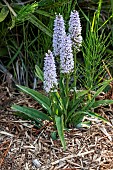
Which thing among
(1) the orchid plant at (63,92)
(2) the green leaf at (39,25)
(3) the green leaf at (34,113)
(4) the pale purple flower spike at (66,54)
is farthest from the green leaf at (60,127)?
(2) the green leaf at (39,25)

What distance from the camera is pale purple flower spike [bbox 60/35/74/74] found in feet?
7.05

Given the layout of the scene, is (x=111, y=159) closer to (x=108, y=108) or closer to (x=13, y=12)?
(x=108, y=108)

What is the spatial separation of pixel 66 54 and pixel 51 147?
565 millimetres

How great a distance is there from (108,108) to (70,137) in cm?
39

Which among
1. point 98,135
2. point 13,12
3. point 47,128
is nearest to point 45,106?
point 47,128

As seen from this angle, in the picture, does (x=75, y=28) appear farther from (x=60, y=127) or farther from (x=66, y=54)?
(x=60, y=127)

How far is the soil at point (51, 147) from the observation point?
7.79ft

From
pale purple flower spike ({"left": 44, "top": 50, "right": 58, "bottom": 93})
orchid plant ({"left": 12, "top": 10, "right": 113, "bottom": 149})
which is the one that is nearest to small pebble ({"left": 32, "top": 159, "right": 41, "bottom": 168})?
orchid plant ({"left": 12, "top": 10, "right": 113, "bottom": 149})

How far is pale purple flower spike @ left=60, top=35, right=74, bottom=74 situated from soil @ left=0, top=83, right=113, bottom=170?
1.43 feet

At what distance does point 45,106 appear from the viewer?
8.18 feet

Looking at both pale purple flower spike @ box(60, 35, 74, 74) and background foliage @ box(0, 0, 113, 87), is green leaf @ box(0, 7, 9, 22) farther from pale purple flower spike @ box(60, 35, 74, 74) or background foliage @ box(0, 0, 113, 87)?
pale purple flower spike @ box(60, 35, 74, 74)

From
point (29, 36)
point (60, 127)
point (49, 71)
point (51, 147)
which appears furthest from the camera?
point (29, 36)

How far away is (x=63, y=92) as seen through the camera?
2.49m

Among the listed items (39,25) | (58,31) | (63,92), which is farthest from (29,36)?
(58,31)
